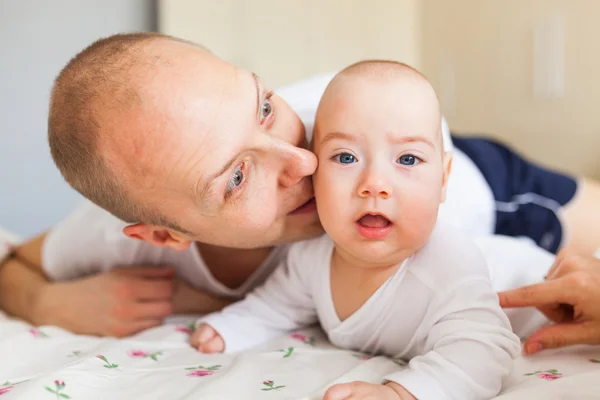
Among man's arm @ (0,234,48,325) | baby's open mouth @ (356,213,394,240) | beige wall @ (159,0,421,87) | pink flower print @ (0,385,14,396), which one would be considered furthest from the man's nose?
beige wall @ (159,0,421,87)

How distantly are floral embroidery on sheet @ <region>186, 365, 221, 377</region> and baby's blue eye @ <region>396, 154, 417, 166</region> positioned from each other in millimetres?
383

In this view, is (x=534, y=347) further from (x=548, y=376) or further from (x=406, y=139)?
(x=406, y=139)

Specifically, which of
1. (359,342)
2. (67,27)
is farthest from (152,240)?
(67,27)

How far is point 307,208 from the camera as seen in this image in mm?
955

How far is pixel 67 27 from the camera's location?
2.29 m

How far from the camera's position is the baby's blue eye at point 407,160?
2.66 ft

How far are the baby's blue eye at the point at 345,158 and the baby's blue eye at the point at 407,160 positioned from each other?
2.4 inches

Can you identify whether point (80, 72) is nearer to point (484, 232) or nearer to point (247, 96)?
point (247, 96)

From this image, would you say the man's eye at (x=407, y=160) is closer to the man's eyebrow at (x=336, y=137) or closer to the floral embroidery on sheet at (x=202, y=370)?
the man's eyebrow at (x=336, y=137)

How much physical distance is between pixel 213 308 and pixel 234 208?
0.44 meters

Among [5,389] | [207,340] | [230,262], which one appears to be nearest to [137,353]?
[207,340]

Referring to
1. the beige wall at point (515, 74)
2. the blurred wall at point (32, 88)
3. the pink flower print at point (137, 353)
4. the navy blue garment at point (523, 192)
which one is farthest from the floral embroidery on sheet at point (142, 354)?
the beige wall at point (515, 74)

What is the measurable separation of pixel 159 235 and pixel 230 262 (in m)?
0.25

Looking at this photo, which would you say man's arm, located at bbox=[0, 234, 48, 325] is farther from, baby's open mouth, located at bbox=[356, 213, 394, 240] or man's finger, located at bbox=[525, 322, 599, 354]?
man's finger, located at bbox=[525, 322, 599, 354]
